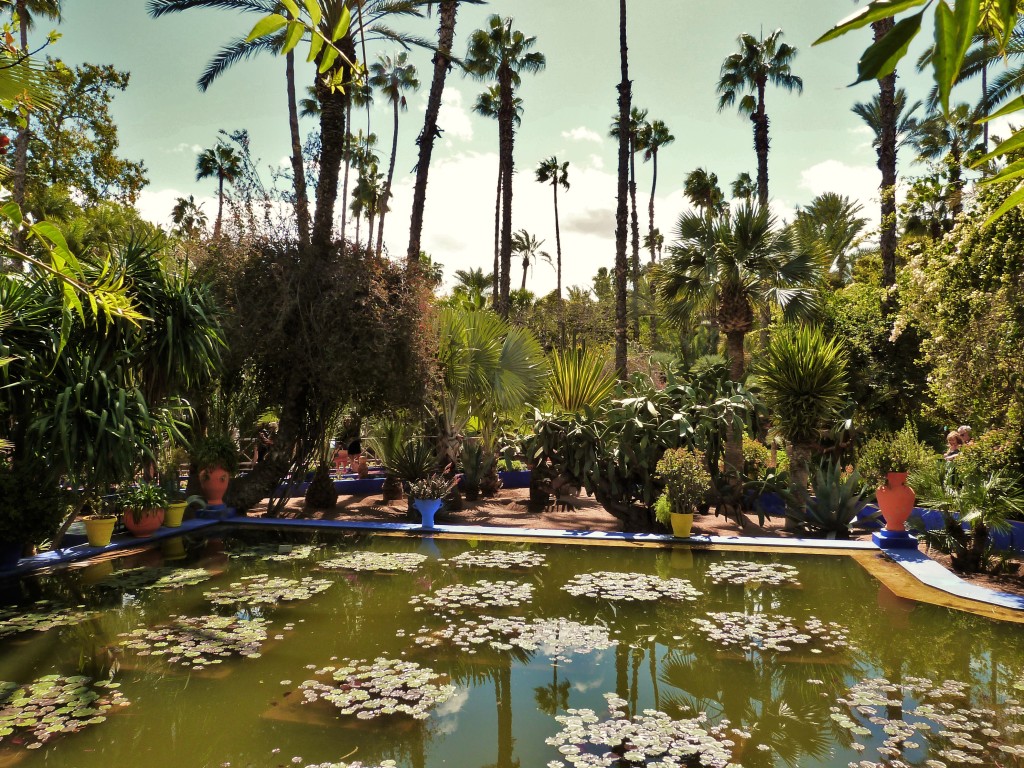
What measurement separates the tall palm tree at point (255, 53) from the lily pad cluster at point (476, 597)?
667cm

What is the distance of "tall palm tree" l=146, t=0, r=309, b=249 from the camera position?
1170cm

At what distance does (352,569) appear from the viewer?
7.98m

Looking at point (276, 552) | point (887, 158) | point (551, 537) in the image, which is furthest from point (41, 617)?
point (887, 158)

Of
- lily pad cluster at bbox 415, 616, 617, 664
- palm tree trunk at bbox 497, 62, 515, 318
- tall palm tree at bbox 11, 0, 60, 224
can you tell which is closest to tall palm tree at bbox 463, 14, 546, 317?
palm tree trunk at bbox 497, 62, 515, 318

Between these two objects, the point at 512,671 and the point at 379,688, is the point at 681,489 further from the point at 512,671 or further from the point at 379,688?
the point at 379,688

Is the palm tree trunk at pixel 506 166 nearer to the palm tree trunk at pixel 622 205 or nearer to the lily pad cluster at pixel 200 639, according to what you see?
the palm tree trunk at pixel 622 205

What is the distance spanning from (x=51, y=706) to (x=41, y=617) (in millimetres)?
2195

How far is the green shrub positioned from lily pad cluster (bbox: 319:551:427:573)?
357 centimetres

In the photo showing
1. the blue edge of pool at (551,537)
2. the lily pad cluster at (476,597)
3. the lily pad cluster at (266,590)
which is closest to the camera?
the lily pad cluster at (476,597)

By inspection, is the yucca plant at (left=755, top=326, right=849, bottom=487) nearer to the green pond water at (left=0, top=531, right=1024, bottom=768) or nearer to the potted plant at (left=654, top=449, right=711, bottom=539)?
the potted plant at (left=654, top=449, right=711, bottom=539)

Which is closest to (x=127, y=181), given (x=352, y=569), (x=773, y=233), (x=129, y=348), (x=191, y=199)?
(x=129, y=348)

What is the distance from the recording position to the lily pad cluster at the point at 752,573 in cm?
740

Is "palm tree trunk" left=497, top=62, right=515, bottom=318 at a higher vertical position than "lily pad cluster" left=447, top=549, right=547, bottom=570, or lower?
higher

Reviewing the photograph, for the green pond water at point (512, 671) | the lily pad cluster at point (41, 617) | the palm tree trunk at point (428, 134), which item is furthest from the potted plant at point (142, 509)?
the palm tree trunk at point (428, 134)
